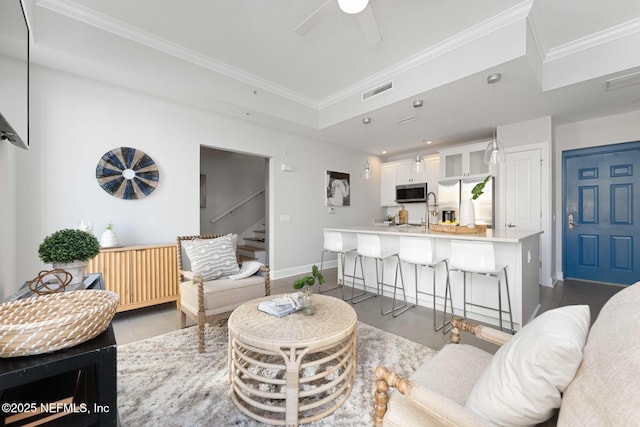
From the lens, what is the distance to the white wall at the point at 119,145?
2711mm

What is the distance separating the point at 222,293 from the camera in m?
2.32

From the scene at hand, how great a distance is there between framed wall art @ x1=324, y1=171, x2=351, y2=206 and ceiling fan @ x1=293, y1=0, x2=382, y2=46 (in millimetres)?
3325

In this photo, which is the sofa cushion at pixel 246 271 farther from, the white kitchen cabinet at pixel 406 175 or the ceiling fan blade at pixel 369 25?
the white kitchen cabinet at pixel 406 175

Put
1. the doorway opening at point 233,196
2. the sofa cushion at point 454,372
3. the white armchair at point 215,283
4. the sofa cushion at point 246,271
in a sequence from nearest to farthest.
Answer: the sofa cushion at point 454,372
the white armchair at point 215,283
the sofa cushion at point 246,271
the doorway opening at point 233,196

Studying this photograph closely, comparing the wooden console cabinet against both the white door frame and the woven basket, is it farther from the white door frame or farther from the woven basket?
the white door frame

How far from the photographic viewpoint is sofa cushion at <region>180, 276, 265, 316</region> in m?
2.27

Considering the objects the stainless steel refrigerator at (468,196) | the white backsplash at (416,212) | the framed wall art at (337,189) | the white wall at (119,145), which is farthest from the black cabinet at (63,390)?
the white backsplash at (416,212)

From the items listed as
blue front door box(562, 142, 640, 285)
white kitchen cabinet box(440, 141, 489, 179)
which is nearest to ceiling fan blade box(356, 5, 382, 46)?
white kitchen cabinet box(440, 141, 489, 179)

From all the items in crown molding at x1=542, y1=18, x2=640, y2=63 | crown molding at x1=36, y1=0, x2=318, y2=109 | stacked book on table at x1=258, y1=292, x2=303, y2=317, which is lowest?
stacked book on table at x1=258, y1=292, x2=303, y2=317

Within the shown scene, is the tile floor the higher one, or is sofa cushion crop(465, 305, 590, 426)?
sofa cushion crop(465, 305, 590, 426)

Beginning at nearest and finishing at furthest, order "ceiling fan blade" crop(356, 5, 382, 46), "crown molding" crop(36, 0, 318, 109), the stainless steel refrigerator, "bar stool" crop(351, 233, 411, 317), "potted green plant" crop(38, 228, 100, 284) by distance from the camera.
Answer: "potted green plant" crop(38, 228, 100, 284) → "ceiling fan blade" crop(356, 5, 382, 46) → "crown molding" crop(36, 0, 318, 109) → "bar stool" crop(351, 233, 411, 317) → the stainless steel refrigerator

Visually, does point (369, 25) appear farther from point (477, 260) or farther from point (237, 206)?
point (237, 206)

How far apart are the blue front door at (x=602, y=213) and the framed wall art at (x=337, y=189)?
3.84 metres

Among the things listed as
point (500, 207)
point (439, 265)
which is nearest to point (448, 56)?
point (439, 265)
